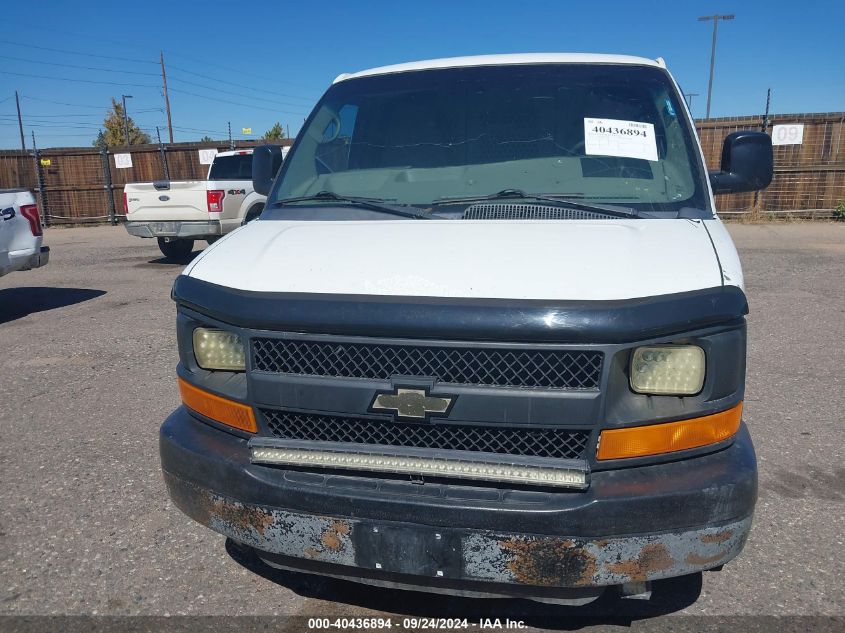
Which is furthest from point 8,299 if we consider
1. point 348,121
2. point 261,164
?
point 348,121

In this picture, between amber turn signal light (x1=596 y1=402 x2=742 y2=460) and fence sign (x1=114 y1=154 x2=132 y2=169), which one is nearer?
amber turn signal light (x1=596 y1=402 x2=742 y2=460)

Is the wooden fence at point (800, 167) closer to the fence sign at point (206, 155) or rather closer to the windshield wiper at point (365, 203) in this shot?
the fence sign at point (206, 155)

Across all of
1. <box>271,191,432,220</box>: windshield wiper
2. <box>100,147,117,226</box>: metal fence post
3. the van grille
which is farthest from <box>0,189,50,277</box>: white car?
<box>100,147,117,226</box>: metal fence post

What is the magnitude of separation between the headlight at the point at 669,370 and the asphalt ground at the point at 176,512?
1.01 meters

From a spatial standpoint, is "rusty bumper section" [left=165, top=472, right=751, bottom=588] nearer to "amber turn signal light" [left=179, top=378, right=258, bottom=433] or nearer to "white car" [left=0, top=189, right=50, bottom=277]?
"amber turn signal light" [left=179, top=378, right=258, bottom=433]

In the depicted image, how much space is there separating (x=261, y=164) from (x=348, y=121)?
63cm

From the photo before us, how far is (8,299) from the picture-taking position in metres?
9.30

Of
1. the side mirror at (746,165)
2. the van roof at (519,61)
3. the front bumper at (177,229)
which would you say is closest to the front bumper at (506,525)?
the side mirror at (746,165)

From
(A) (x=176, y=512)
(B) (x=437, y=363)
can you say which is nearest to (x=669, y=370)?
(B) (x=437, y=363)

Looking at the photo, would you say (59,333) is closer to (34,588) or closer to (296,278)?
(34,588)

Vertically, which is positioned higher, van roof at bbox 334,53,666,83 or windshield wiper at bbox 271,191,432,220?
van roof at bbox 334,53,666,83

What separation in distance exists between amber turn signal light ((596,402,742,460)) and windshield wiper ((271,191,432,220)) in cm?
123

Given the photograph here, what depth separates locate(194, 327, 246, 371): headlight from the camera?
2.34 metres

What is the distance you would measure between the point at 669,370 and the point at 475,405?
0.60m
